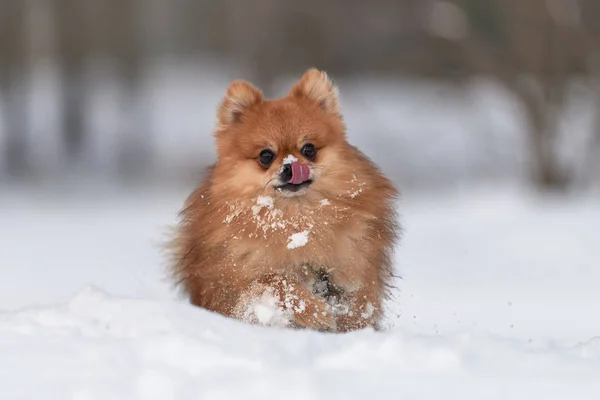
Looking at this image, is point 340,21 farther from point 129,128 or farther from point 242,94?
point 242,94

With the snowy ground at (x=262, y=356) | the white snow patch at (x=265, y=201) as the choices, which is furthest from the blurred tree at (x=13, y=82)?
the white snow patch at (x=265, y=201)

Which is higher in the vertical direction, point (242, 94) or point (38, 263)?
point (242, 94)

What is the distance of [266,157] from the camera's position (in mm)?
5051

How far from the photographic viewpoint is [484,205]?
43.9 feet

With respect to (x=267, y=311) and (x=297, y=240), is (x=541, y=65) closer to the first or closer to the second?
(x=297, y=240)

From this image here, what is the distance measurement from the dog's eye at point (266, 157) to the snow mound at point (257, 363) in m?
1.09

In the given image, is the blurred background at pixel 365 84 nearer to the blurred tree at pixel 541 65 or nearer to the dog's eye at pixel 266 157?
the blurred tree at pixel 541 65

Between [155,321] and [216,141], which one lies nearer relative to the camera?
[155,321]

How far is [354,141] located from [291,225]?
15.5m

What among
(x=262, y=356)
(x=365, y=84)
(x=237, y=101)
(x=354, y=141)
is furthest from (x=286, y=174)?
(x=365, y=84)

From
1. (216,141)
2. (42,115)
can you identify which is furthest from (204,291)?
(42,115)

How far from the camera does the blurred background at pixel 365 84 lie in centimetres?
1366

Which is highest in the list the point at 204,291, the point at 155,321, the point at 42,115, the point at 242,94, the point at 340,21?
the point at 242,94

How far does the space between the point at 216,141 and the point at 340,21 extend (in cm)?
1308
